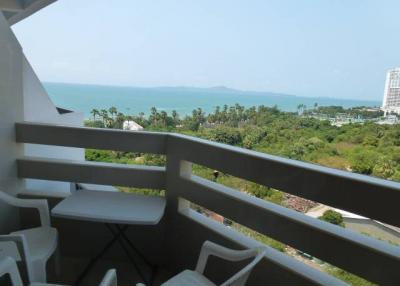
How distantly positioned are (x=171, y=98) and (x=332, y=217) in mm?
1907

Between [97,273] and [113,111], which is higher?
[113,111]

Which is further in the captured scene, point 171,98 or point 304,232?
point 171,98

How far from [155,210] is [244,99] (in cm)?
138

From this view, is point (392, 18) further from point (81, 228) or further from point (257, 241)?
point (81, 228)

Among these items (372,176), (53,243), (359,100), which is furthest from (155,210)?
(359,100)

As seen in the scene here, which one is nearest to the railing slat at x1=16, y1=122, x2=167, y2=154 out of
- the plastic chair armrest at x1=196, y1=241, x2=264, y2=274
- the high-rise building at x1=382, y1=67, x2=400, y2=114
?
the plastic chair armrest at x1=196, y1=241, x2=264, y2=274

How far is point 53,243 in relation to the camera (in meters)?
1.94

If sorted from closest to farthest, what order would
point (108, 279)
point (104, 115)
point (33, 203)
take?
point (108, 279) → point (33, 203) → point (104, 115)

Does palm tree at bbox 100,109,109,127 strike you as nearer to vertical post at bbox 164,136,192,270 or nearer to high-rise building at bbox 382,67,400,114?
vertical post at bbox 164,136,192,270

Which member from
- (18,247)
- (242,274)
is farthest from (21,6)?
(242,274)

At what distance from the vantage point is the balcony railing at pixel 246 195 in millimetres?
1445

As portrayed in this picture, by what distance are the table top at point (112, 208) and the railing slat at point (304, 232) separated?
0.30 m

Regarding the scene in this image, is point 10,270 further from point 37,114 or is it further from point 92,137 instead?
point 37,114

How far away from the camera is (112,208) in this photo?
201 cm
